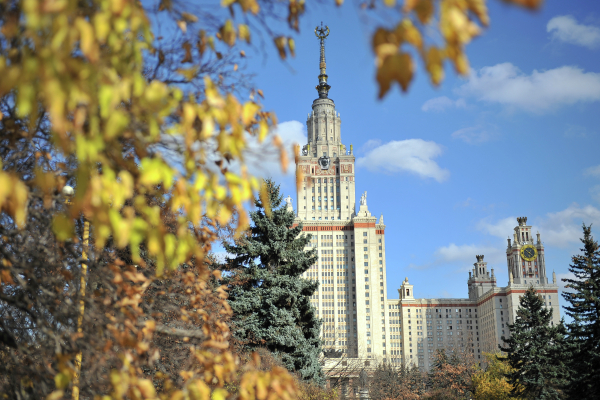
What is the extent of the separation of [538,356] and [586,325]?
920 cm

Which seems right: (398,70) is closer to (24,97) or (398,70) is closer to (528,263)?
(24,97)

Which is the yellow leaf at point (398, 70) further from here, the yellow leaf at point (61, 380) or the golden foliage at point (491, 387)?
the golden foliage at point (491, 387)

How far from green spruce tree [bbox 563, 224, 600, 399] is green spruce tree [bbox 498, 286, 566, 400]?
11.2 ft

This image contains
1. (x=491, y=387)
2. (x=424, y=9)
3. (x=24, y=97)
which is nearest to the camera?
(x=24, y=97)

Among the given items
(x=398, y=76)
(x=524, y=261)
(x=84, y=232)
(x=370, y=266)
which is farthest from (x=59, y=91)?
(x=524, y=261)

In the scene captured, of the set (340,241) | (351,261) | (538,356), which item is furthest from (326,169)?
(538,356)

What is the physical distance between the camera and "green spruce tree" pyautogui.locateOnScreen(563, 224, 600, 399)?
2909 centimetres

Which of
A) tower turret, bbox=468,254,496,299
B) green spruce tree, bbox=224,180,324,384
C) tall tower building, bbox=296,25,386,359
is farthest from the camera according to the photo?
tower turret, bbox=468,254,496,299

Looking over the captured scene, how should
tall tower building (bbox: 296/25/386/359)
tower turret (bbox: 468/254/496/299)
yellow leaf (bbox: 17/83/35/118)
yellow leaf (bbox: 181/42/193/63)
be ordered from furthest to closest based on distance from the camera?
tower turret (bbox: 468/254/496/299), tall tower building (bbox: 296/25/386/359), yellow leaf (bbox: 181/42/193/63), yellow leaf (bbox: 17/83/35/118)

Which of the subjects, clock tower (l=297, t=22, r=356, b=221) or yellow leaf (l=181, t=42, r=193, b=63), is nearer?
yellow leaf (l=181, t=42, r=193, b=63)

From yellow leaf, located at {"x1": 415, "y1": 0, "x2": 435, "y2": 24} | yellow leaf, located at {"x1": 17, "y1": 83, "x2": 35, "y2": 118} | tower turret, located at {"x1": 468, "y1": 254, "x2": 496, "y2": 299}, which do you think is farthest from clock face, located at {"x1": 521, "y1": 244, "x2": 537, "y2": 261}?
yellow leaf, located at {"x1": 17, "y1": 83, "x2": 35, "y2": 118}

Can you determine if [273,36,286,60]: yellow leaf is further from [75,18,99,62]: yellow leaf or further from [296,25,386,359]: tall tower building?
[296,25,386,359]: tall tower building

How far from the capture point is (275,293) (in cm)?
2580

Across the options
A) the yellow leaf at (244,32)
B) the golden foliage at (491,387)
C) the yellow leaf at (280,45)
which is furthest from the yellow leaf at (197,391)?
the golden foliage at (491,387)
